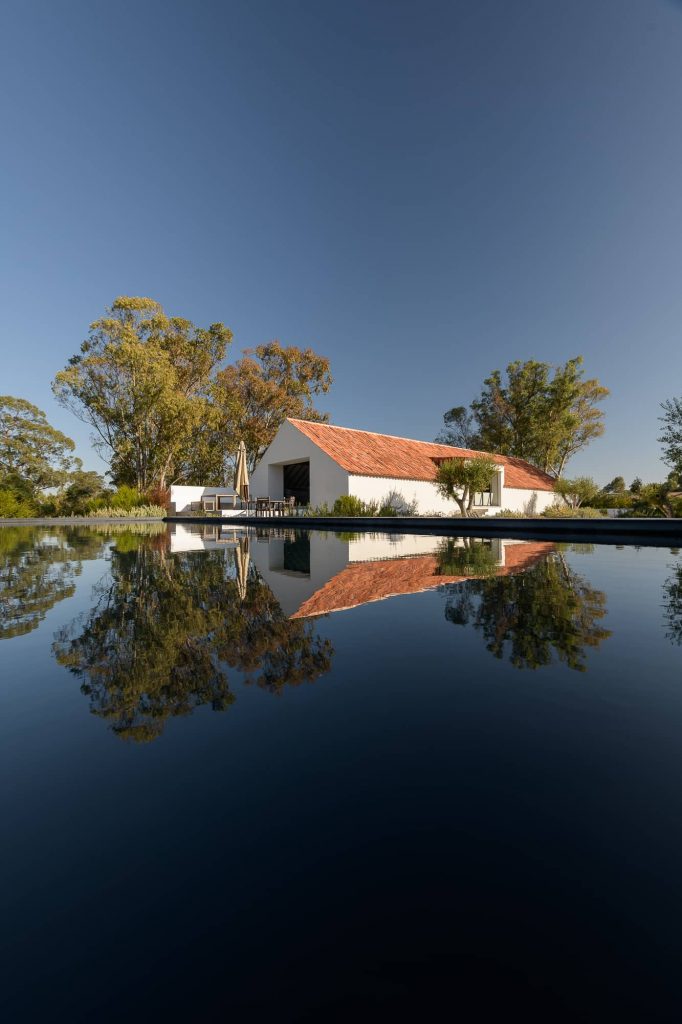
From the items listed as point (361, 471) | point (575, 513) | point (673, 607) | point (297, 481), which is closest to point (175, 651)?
point (673, 607)

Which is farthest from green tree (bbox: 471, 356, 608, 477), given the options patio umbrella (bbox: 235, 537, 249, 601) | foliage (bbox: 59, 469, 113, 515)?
patio umbrella (bbox: 235, 537, 249, 601)

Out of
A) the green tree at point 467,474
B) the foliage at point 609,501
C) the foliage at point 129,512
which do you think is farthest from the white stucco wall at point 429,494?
the foliage at point 129,512

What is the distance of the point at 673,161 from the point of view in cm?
2139

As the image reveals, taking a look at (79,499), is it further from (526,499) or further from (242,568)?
(526,499)

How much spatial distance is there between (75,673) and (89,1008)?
7.22 feet

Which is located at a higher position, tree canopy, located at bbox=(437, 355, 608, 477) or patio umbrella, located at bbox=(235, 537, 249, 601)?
tree canopy, located at bbox=(437, 355, 608, 477)

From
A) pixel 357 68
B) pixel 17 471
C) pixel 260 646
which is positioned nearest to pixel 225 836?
pixel 260 646

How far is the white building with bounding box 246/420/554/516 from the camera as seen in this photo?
78.1 feet

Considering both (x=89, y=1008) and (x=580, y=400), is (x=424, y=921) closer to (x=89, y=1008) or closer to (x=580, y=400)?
(x=89, y=1008)

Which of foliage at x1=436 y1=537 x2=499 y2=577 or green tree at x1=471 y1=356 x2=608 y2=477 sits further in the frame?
green tree at x1=471 y1=356 x2=608 y2=477

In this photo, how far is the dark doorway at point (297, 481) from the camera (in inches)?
1177

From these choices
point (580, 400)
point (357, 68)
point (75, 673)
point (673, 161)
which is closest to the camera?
point (75, 673)

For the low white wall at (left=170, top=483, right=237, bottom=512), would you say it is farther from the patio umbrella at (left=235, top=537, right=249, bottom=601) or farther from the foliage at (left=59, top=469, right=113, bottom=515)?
the patio umbrella at (left=235, top=537, right=249, bottom=601)

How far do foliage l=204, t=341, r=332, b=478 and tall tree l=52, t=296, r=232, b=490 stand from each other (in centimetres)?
413
